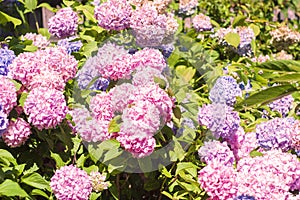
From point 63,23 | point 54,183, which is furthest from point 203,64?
point 54,183

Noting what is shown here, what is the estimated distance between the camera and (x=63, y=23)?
2.24m

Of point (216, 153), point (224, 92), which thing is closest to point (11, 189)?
point (216, 153)

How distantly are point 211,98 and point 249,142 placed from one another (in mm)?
217

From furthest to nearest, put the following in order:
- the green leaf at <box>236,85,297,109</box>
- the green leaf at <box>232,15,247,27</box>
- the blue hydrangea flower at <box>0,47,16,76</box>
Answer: the green leaf at <box>232,15,247,27</box>
the blue hydrangea flower at <box>0,47,16,76</box>
the green leaf at <box>236,85,297,109</box>

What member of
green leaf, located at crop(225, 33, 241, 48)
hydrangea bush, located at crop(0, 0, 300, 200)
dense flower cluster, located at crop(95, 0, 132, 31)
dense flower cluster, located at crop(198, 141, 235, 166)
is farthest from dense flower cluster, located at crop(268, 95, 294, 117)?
dense flower cluster, located at crop(95, 0, 132, 31)

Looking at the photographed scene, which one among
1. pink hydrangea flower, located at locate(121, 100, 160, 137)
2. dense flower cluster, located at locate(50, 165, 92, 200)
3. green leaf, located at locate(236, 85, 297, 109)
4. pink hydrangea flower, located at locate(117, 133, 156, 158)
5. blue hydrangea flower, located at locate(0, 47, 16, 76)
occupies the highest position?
green leaf, located at locate(236, 85, 297, 109)

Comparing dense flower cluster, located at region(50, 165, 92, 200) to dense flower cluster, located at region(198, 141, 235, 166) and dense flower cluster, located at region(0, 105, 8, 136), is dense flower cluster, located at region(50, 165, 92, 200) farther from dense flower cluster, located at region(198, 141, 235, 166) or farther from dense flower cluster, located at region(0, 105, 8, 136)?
dense flower cluster, located at region(198, 141, 235, 166)

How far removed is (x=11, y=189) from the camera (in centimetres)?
150

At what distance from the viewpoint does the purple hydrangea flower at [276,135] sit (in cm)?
193

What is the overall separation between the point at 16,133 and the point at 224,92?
82 cm

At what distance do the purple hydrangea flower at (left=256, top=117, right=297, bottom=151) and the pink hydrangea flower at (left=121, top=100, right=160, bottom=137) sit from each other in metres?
0.54

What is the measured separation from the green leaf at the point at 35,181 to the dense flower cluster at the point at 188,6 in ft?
6.68

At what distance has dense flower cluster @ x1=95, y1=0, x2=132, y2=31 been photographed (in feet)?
6.57

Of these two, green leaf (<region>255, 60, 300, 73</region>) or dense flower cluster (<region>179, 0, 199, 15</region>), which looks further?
dense flower cluster (<region>179, 0, 199, 15</region>)
